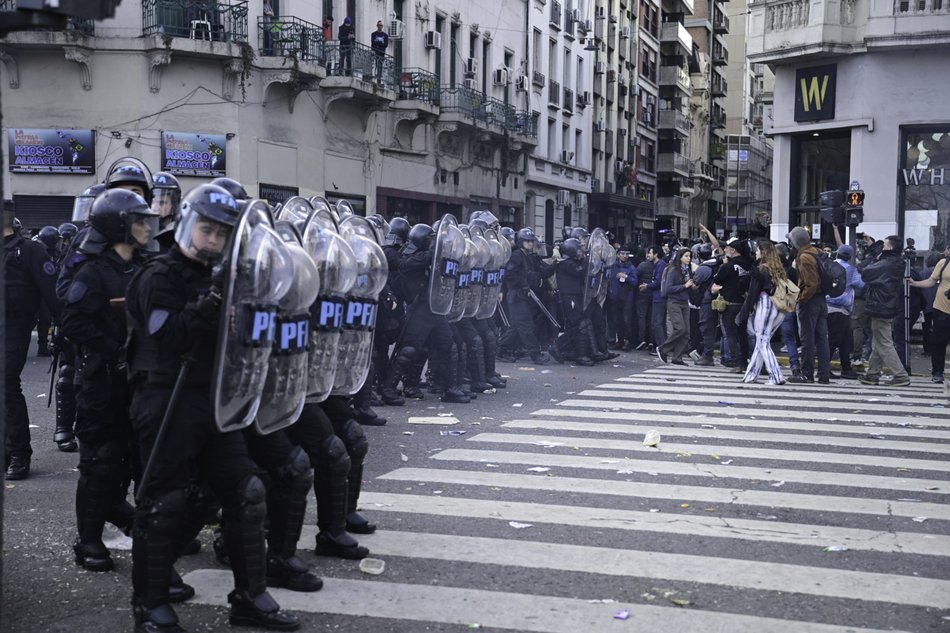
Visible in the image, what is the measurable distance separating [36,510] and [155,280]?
2.99 metres

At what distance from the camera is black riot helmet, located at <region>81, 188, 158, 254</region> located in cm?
570

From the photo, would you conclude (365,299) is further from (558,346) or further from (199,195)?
(558,346)

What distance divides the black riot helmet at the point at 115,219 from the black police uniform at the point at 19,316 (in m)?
2.24

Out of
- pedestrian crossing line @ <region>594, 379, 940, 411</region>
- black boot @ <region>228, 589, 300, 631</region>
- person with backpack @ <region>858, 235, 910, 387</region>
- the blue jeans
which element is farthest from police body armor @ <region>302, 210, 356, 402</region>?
person with backpack @ <region>858, 235, 910, 387</region>

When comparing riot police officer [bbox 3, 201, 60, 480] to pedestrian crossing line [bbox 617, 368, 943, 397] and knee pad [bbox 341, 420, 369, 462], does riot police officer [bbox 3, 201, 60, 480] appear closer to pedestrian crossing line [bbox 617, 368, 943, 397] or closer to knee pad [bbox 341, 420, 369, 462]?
knee pad [bbox 341, 420, 369, 462]

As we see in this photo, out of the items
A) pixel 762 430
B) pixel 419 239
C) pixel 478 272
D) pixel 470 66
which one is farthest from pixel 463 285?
pixel 470 66

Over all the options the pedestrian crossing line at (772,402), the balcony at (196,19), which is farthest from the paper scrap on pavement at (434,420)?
the balcony at (196,19)

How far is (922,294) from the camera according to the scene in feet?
58.5

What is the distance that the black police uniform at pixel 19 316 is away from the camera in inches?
298

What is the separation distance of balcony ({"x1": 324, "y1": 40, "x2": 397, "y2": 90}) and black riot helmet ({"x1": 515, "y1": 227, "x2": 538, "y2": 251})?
11.8 m

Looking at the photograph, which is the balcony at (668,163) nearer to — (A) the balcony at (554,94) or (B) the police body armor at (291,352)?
(A) the balcony at (554,94)

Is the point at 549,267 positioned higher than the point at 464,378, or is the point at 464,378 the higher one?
the point at 549,267

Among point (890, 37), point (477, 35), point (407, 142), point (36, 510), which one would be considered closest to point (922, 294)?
point (890, 37)

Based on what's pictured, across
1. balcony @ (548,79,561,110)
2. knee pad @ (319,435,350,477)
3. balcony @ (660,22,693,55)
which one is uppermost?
balcony @ (660,22,693,55)
